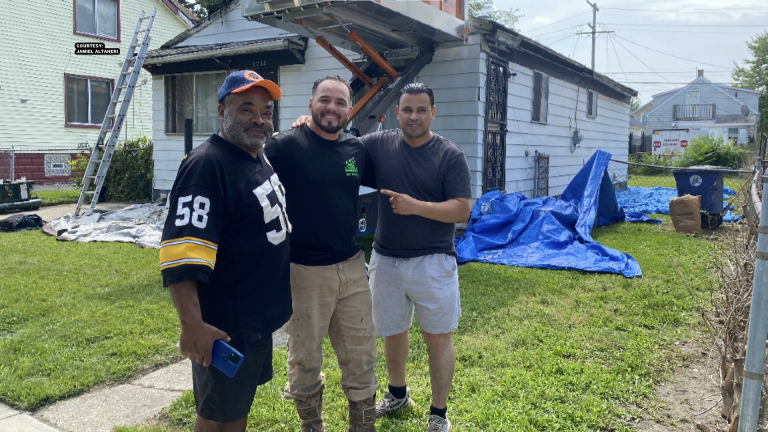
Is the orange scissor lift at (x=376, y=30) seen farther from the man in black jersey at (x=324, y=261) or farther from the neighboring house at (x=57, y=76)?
the neighboring house at (x=57, y=76)

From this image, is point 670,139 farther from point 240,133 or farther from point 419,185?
point 240,133

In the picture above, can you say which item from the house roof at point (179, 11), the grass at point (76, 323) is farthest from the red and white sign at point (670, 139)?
the grass at point (76, 323)

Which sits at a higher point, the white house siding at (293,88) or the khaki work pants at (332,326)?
the white house siding at (293,88)

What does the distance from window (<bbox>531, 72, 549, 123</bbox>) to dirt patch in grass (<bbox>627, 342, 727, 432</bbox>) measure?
795cm

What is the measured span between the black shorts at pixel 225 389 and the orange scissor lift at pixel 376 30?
509 centimetres

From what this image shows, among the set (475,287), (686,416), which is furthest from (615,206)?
(686,416)

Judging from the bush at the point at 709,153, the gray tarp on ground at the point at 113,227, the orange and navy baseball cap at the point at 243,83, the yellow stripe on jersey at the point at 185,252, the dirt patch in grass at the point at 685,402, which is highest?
the bush at the point at 709,153

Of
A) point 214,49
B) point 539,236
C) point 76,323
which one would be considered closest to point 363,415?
point 76,323

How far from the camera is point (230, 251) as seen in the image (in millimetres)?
2035

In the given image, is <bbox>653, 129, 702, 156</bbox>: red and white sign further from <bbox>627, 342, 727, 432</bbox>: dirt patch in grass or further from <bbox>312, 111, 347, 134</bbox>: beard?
<bbox>312, 111, 347, 134</bbox>: beard

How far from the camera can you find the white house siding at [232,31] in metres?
10.7

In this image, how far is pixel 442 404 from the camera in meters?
2.96

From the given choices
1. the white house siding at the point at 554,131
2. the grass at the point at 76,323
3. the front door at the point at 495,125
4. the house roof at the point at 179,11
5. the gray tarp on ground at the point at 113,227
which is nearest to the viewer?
the grass at the point at 76,323

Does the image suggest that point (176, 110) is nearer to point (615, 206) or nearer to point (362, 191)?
point (362, 191)
